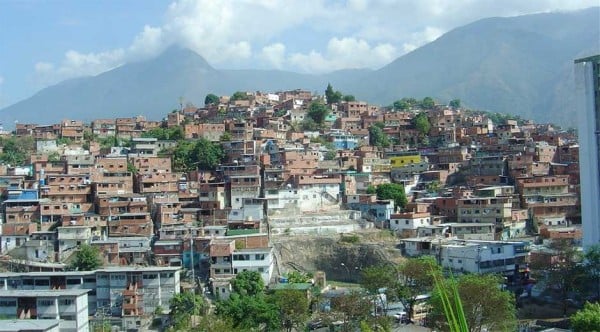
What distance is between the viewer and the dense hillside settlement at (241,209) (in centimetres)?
1883

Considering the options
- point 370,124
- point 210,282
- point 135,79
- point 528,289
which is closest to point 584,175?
point 528,289

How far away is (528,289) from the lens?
787 inches

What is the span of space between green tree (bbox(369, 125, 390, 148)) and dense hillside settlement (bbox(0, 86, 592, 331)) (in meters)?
0.10

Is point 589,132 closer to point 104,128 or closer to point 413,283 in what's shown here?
point 413,283

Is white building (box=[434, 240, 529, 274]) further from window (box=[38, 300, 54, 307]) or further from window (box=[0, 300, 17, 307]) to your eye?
window (box=[0, 300, 17, 307])

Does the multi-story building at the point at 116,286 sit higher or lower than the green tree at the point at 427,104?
lower

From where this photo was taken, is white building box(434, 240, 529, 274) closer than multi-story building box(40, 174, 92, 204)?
Yes

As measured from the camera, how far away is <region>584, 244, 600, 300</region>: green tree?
1759 centimetres

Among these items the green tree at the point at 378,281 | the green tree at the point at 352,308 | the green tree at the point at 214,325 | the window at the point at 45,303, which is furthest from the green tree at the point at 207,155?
the green tree at the point at 214,325

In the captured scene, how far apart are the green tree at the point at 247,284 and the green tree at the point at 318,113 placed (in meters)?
18.4

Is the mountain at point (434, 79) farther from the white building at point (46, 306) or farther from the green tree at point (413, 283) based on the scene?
the white building at point (46, 306)

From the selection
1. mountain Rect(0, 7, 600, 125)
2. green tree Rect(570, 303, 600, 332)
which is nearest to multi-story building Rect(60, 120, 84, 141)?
green tree Rect(570, 303, 600, 332)

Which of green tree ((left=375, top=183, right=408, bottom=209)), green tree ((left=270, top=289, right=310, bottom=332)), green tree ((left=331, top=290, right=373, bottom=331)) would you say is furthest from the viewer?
green tree ((left=375, top=183, right=408, bottom=209))

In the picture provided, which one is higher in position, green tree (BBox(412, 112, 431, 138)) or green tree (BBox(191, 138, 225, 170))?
green tree (BBox(412, 112, 431, 138))
